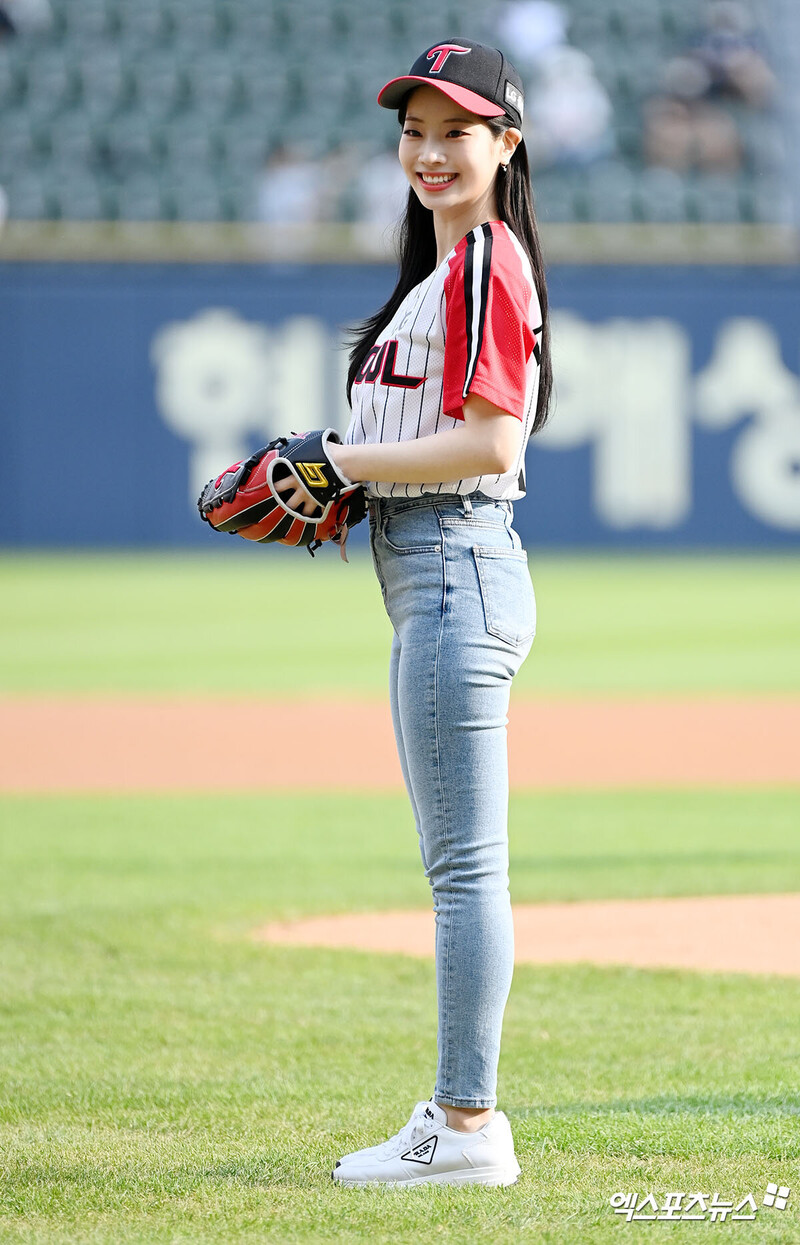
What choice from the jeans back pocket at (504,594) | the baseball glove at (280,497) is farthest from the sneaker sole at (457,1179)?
the baseball glove at (280,497)

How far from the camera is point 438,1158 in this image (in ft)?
8.74

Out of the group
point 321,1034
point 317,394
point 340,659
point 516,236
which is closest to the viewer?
point 516,236

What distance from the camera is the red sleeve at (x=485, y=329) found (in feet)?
8.32

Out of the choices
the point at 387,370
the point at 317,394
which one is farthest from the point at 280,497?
the point at 317,394

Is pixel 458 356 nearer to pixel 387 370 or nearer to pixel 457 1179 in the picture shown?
pixel 387 370

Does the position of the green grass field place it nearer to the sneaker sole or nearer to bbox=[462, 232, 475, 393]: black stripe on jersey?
the sneaker sole

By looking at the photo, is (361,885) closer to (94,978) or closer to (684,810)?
(94,978)

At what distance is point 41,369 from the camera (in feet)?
60.8

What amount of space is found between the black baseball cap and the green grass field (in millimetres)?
1696

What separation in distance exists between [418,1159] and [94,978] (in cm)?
177

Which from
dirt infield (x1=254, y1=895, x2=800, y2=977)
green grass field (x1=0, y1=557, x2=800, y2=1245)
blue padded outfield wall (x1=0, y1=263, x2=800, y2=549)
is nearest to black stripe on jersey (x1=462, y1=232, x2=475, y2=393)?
green grass field (x1=0, y1=557, x2=800, y2=1245)

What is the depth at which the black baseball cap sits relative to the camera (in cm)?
262

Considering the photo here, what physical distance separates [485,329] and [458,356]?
57 millimetres

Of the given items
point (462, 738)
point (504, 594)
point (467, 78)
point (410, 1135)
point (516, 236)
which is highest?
point (467, 78)
